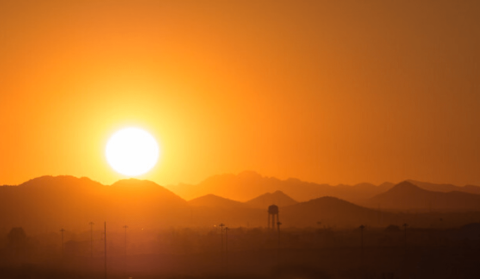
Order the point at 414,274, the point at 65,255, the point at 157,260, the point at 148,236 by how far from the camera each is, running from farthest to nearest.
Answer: the point at 148,236, the point at 65,255, the point at 157,260, the point at 414,274

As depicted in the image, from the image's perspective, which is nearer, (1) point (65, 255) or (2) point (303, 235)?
(1) point (65, 255)

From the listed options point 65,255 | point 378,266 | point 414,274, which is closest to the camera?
point 414,274

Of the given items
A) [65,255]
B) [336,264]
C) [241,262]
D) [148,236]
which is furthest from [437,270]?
[148,236]

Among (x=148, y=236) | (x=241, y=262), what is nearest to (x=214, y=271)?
(x=241, y=262)

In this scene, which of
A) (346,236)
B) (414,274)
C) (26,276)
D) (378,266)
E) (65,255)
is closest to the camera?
(26,276)

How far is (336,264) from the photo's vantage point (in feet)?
337

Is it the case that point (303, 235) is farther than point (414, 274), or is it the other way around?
point (303, 235)

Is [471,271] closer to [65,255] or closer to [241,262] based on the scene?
[241,262]

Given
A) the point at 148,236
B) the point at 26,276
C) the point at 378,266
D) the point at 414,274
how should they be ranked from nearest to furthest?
the point at 26,276
the point at 414,274
the point at 378,266
the point at 148,236

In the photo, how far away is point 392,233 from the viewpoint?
15288 cm

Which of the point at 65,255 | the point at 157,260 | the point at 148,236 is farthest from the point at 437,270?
the point at 148,236

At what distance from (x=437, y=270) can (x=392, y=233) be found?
54446mm

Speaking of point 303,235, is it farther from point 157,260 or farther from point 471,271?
point 471,271

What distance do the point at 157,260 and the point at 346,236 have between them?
48684 millimetres
